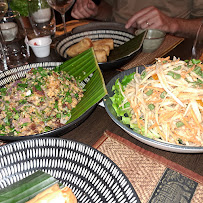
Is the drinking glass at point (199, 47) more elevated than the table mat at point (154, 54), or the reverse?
the drinking glass at point (199, 47)

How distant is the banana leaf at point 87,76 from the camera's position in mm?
1240

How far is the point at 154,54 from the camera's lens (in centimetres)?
212

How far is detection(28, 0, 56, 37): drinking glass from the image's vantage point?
267 centimetres

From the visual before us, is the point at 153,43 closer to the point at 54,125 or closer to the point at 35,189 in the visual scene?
the point at 54,125

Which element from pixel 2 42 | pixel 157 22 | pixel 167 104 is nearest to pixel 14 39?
pixel 2 42

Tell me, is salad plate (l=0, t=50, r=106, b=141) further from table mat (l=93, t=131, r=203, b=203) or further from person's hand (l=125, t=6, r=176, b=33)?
person's hand (l=125, t=6, r=176, b=33)

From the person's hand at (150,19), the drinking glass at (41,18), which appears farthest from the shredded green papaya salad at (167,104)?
the drinking glass at (41,18)

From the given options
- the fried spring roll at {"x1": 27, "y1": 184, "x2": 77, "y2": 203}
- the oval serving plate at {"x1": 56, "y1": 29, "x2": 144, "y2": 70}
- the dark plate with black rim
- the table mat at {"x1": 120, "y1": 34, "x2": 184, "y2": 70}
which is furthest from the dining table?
the oval serving plate at {"x1": 56, "y1": 29, "x2": 144, "y2": 70}

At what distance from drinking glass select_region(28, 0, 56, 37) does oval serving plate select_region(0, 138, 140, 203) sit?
2081 mm

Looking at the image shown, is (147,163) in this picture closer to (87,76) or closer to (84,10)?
(87,76)

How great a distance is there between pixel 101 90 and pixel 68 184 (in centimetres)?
56

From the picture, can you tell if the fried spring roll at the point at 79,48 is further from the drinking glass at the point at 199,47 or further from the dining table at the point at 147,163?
the drinking glass at the point at 199,47

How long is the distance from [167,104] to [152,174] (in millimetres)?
411

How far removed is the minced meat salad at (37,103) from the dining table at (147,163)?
0.17 metres
